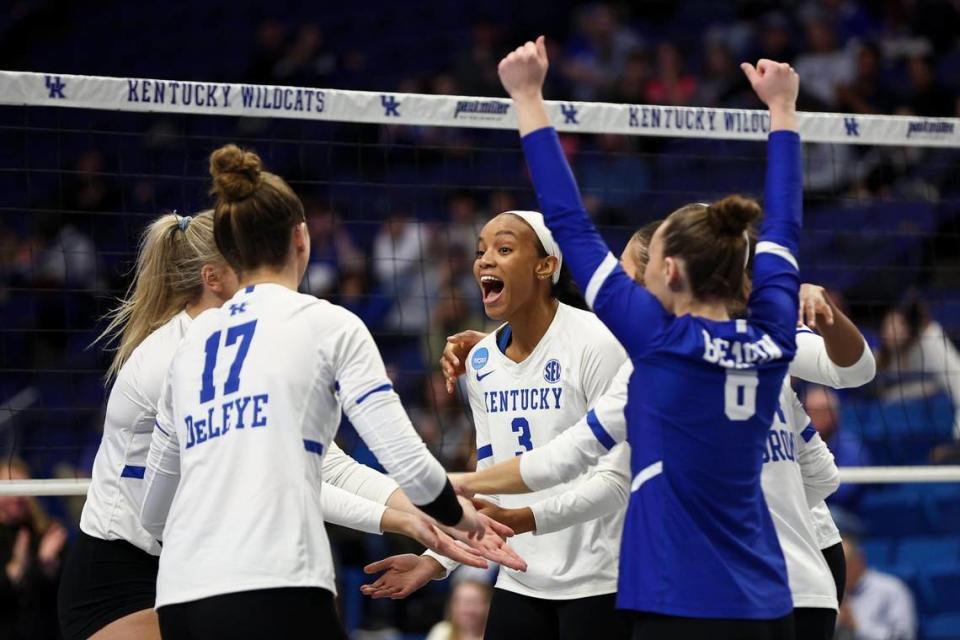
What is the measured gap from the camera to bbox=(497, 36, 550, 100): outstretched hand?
3.53 m

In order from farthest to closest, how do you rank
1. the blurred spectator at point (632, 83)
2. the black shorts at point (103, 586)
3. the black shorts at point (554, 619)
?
the blurred spectator at point (632, 83), the black shorts at point (554, 619), the black shorts at point (103, 586)

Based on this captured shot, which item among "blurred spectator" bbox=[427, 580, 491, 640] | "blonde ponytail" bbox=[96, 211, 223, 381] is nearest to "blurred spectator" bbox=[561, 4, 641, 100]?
"blurred spectator" bbox=[427, 580, 491, 640]

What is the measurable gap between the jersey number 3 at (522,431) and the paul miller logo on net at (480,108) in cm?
191

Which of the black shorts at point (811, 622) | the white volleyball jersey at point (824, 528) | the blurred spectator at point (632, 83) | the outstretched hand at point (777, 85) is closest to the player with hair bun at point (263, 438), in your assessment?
the black shorts at point (811, 622)

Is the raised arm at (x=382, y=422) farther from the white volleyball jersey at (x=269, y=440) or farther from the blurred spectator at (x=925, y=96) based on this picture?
the blurred spectator at (x=925, y=96)

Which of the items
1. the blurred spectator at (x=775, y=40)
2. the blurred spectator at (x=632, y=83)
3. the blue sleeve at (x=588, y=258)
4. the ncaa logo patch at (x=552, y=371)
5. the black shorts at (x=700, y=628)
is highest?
the blurred spectator at (x=775, y=40)

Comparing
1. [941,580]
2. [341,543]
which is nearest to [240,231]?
[341,543]

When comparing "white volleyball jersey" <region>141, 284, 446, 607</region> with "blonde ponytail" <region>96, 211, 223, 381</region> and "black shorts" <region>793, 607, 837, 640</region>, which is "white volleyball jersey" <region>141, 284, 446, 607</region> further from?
"black shorts" <region>793, 607, 837, 640</region>

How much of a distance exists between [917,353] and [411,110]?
5.19 metres

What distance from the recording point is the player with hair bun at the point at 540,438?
405 centimetres

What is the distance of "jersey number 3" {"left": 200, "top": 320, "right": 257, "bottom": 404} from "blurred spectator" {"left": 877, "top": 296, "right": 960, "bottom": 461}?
20.8 ft

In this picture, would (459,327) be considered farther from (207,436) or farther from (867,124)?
(207,436)

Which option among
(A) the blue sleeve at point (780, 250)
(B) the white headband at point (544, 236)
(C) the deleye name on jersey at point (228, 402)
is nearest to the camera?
(C) the deleye name on jersey at point (228, 402)

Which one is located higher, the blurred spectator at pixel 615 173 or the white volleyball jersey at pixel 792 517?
the blurred spectator at pixel 615 173
